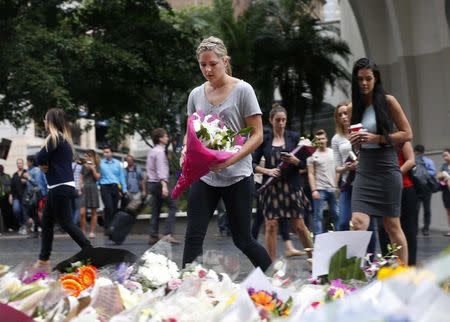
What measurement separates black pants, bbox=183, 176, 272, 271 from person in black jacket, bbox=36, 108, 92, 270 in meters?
3.85

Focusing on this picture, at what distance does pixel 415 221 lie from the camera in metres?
7.90

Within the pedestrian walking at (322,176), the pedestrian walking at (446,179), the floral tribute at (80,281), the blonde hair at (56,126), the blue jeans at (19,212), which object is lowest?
the blue jeans at (19,212)

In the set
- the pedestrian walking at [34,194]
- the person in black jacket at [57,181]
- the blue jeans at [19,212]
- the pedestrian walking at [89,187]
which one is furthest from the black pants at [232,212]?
the blue jeans at [19,212]

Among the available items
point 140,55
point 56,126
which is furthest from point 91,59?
point 56,126

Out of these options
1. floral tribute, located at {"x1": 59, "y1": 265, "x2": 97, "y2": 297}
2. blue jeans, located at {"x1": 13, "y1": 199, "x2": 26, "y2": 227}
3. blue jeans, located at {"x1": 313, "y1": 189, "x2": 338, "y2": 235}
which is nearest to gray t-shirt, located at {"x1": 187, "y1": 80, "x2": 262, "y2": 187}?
floral tribute, located at {"x1": 59, "y1": 265, "x2": 97, "y2": 297}

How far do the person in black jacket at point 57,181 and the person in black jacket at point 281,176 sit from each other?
1.84 m

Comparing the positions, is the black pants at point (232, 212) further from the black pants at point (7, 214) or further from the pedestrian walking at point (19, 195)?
the black pants at point (7, 214)

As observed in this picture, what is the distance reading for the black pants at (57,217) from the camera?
33.1 feet

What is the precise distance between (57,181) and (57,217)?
357mm

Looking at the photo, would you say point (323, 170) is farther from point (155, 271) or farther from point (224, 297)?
point (224, 297)

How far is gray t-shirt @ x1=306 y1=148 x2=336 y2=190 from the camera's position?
41.6ft

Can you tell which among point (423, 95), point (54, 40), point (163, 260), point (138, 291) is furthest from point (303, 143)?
point (54, 40)

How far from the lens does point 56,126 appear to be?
1041 centimetres

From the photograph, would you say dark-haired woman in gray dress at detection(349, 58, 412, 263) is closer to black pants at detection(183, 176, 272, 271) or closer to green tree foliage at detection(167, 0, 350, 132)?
black pants at detection(183, 176, 272, 271)
